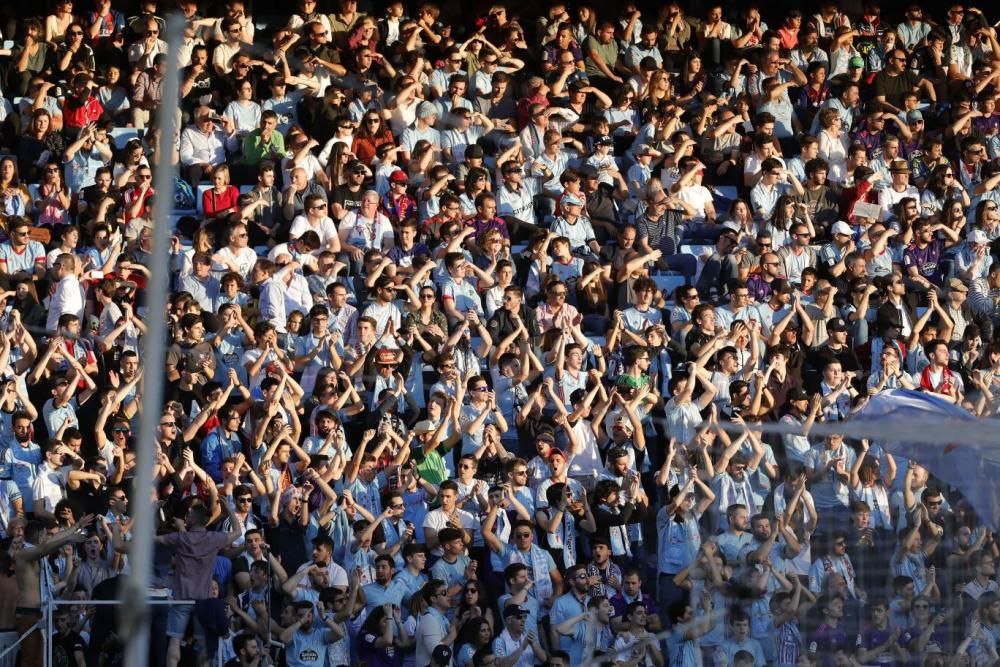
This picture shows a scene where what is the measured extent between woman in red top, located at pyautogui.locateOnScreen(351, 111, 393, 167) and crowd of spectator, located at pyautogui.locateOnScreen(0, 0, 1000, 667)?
4 centimetres

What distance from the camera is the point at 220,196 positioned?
55.1 feet

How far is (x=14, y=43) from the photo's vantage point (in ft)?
62.2

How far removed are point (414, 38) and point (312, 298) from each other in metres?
3.99

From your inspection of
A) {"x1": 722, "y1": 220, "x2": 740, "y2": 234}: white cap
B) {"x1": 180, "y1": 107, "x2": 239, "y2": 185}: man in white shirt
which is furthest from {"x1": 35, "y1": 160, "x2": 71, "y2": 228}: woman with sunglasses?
{"x1": 722, "y1": 220, "x2": 740, "y2": 234}: white cap

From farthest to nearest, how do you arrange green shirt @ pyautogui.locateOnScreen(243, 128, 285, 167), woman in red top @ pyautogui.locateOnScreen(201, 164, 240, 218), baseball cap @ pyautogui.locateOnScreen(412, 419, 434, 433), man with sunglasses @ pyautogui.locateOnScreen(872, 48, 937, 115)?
man with sunglasses @ pyautogui.locateOnScreen(872, 48, 937, 115)
green shirt @ pyautogui.locateOnScreen(243, 128, 285, 167)
woman in red top @ pyautogui.locateOnScreen(201, 164, 240, 218)
baseball cap @ pyautogui.locateOnScreen(412, 419, 434, 433)

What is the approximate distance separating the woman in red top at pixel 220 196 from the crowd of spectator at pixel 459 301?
0.17 feet

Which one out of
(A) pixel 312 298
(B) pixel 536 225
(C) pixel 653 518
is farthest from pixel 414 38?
(C) pixel 653 518

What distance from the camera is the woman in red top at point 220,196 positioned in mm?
16719

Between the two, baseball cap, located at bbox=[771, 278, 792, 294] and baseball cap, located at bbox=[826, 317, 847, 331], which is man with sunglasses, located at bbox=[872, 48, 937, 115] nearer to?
baseball cap, located at bbox=[771, 278, 792, 294]

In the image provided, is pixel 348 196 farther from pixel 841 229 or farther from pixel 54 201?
pixel 841 229

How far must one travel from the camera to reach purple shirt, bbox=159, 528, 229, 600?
13320mm

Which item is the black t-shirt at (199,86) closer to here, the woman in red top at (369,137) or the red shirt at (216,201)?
the red shirt at (216,201)

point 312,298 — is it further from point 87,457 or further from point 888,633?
point 888,633

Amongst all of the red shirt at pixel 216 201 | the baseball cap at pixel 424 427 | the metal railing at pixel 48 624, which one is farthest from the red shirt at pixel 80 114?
the metal railing at pixel 48 624
